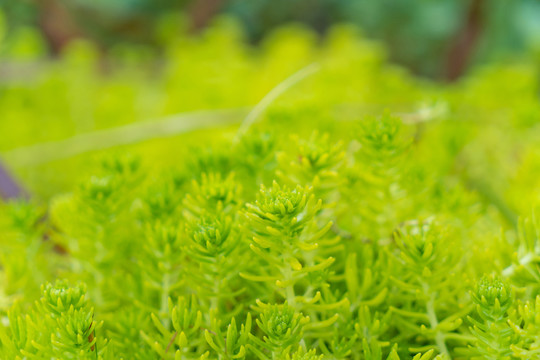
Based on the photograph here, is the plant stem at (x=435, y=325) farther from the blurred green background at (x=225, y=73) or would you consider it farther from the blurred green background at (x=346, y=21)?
the blurred green background at (x=346, y=21)

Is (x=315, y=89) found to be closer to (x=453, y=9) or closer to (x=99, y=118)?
(x=99, y=118)

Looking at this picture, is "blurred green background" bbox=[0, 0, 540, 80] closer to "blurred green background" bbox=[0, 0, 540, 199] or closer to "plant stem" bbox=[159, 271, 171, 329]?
"blurred green background" bbox=[0, 0, 540, 199]

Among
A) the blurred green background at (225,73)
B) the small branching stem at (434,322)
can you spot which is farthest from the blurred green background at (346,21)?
the small branching stem at (434,322)

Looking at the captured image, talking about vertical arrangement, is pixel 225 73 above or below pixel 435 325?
below

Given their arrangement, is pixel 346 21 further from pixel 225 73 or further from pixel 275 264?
pixel 275 264

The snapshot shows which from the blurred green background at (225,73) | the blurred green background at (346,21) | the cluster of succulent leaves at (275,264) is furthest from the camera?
the blurred green background at (346,21)

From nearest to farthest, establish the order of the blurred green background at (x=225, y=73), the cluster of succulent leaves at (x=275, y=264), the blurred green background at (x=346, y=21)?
1. the cluster of succulent leaves at (x=275, y=264)
2. the blurred green background at (x=225, y=73)
3. the blurred green background at (x=346, y=21)

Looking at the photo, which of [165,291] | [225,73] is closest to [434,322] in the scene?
[165,291]

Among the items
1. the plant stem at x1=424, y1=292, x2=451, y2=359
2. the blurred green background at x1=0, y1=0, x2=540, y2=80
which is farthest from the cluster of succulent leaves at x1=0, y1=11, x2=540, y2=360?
the blurred green background at x1=0, y1=0, x2=540, y2=80

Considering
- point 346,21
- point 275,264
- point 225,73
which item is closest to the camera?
point 275,264

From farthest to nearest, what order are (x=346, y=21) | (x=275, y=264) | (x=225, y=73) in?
1. (x=346, y=21)
2. (x=225, y=73)
3. (x=275, y=264)

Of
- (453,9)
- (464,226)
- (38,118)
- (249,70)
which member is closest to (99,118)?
(38,118)

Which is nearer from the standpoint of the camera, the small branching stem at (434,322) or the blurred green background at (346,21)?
the small branching stem at (434,322)

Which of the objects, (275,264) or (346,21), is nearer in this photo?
(275,264)
